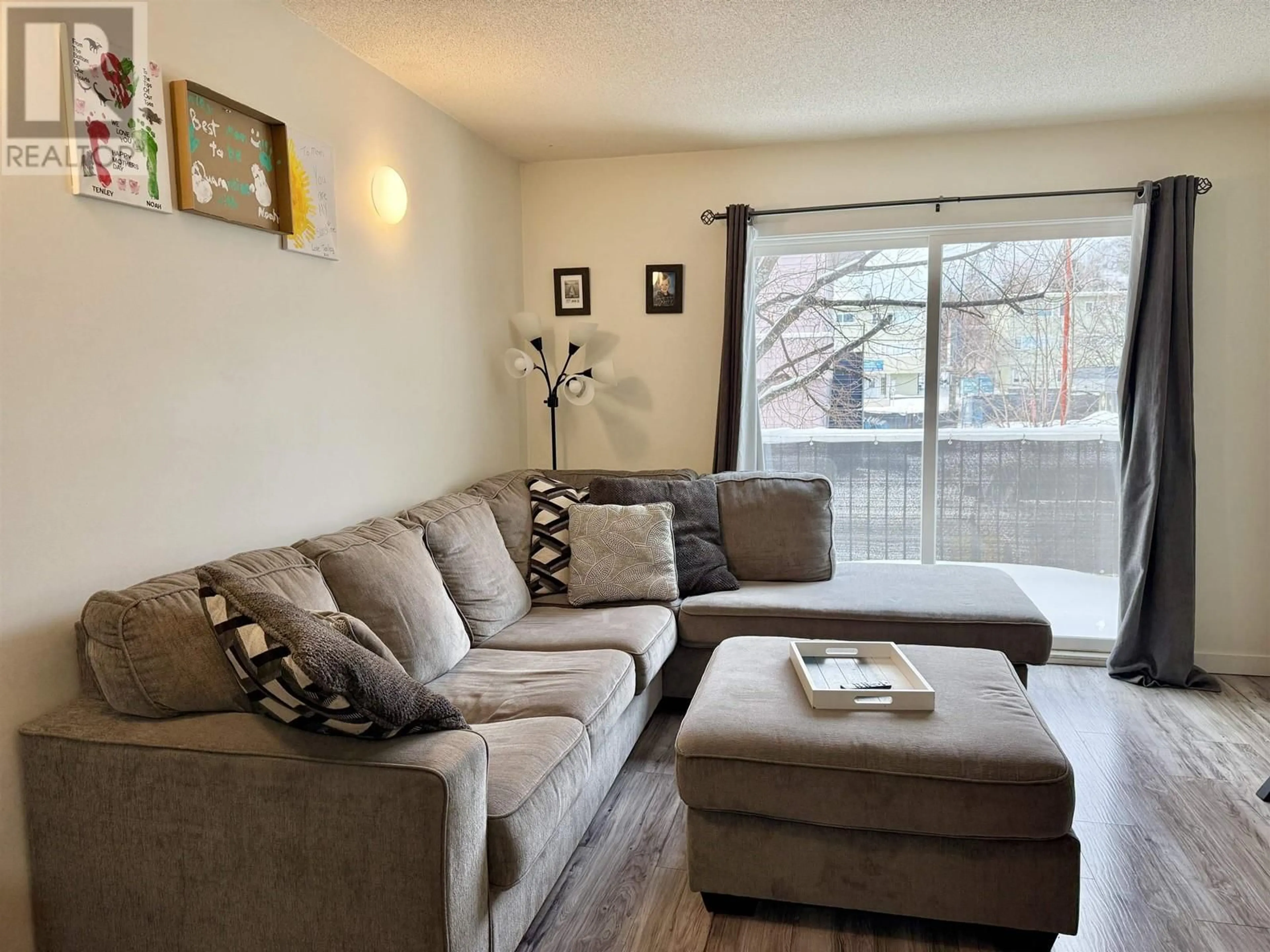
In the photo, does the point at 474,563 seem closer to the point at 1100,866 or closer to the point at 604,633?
the point at 604,633

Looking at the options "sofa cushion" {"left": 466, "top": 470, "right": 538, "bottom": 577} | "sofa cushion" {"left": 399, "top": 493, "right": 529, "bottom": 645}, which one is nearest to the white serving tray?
"sofa cushion" {"left": 399, "top": 493, "right": 529, "bottom": 645}

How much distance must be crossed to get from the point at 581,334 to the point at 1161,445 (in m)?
2.61

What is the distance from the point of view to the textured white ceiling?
2557mm

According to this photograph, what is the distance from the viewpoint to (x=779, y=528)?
3.59 m

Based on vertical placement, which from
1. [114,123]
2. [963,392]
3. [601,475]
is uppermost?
[114,123]

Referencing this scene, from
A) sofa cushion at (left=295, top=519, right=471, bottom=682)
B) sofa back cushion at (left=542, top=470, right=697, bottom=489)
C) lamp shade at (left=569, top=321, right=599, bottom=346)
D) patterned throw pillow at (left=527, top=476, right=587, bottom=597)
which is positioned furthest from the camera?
lamp shade at (left=569, top=321, right=599, bottom=346)

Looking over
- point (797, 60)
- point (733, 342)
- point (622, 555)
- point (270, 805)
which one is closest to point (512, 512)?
point (622, 555)

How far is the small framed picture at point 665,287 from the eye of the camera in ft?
13.7

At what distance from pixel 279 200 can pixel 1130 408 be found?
3.49 m

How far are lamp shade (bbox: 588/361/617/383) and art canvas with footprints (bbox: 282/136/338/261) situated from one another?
1.51 m

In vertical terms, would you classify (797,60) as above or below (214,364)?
above

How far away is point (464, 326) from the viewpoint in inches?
147

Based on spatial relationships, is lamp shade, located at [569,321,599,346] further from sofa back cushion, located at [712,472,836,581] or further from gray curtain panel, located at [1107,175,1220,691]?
gray curtain panel, located at [1107,175,1220,691]

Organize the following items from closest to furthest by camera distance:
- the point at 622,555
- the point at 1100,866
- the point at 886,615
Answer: the point at 1100,866, the point at 886,615, the point at 622,555
